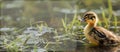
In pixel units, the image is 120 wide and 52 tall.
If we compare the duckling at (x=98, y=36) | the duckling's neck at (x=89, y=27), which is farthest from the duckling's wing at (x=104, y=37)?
the duckling's neck at (x=89, y=27)

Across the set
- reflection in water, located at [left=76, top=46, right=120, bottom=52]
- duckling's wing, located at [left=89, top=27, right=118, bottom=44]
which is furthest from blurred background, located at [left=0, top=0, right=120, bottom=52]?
duckling's wing, located at [left=89, top=27, right=118, bottom=44]

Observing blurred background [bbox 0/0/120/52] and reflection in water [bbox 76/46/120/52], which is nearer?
reflection in water [bbox 76/46/120/52]

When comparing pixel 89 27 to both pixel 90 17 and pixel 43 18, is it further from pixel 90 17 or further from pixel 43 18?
pixel 43 18

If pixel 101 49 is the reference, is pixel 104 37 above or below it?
above

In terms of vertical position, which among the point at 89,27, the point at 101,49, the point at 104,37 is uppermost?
the point at 89,27

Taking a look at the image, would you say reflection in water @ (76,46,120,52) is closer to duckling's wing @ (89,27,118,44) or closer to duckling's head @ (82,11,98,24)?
duckling's wing @ (89,27,118,44)

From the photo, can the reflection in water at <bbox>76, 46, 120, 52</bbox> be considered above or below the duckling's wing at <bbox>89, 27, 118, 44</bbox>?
below

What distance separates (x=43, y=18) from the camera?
9.02m

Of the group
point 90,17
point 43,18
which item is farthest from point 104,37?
point 43,18

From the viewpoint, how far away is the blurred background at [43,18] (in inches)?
280

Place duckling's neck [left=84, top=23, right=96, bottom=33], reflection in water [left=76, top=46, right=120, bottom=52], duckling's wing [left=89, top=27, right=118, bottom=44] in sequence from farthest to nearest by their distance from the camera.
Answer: duckling's neck [left=84, top=23, right=96, bottom=33]
duckling's wing [left=89, top=27, right=118, bottom=44]
reflection in water [left=76, top=46, right=120, bottom=52]

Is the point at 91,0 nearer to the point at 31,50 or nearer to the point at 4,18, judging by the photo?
the point at 4,18

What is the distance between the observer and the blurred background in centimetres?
712

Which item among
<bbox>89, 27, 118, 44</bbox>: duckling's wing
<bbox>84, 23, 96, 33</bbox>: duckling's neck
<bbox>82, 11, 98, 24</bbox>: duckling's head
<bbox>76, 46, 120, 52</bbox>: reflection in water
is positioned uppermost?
<bbox>82, 11, 98, 24</bbox>: duckling's head
